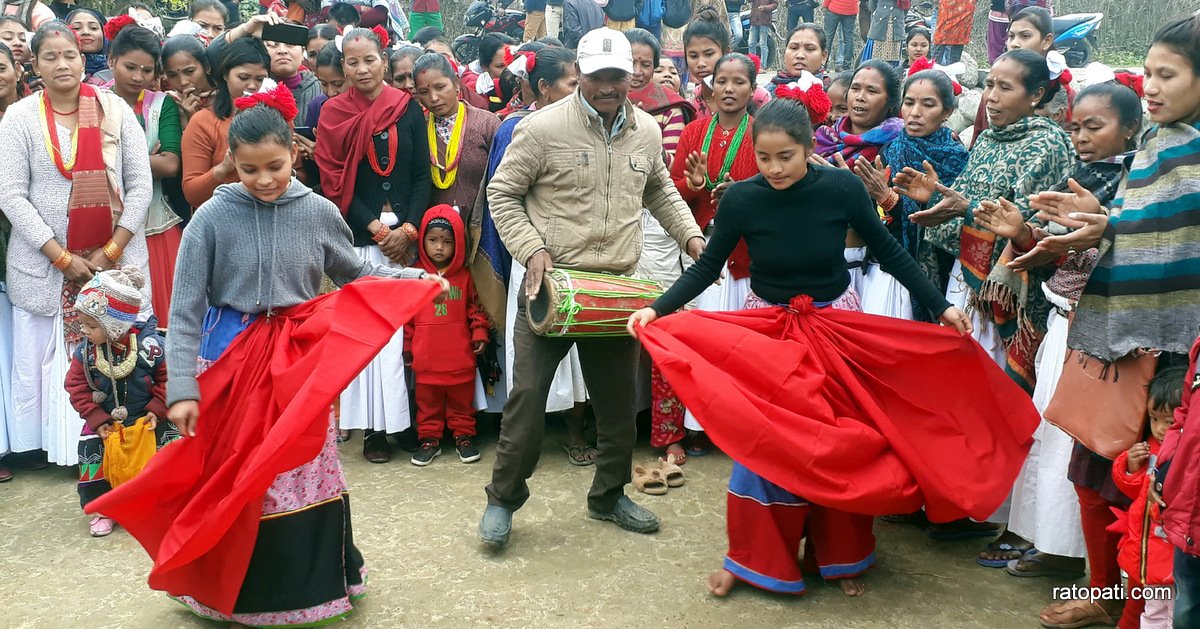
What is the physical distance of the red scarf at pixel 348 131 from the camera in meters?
5.64

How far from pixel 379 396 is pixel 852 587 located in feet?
9.72

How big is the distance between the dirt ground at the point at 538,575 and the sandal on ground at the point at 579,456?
298mm

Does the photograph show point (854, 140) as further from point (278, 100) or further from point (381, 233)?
point (278, 100)

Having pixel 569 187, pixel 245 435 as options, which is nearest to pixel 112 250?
pixel 245 435

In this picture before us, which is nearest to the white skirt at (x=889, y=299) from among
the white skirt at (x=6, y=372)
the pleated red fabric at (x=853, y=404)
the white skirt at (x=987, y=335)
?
the white skirt at (x=987, y=335)

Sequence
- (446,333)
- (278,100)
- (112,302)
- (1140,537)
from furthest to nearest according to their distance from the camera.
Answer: (446,333) < (112,302) < (278,100) < (1140,537)

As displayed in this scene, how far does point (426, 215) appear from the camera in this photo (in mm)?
5641

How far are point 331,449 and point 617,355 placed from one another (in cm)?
139

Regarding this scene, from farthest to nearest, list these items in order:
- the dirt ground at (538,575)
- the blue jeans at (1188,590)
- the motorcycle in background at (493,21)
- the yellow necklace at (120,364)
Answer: the motorcycle in background at (493,21) → the yellow necklace at (120,364) → the dirt ground at (538,575) → the blue jeans at (1188,590)

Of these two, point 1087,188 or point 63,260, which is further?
point 63,260

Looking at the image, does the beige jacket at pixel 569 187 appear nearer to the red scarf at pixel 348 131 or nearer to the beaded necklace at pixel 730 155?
the beaded necklace at pixel 730 155

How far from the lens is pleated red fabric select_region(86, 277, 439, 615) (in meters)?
3.40

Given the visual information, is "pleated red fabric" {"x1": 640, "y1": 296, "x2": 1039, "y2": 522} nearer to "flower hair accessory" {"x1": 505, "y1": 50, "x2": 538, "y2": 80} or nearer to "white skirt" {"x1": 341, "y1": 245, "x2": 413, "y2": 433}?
"white skirt" {"x1": 341, "y1": 245, "x2": 413, "y2": 433}

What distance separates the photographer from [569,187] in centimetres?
438
